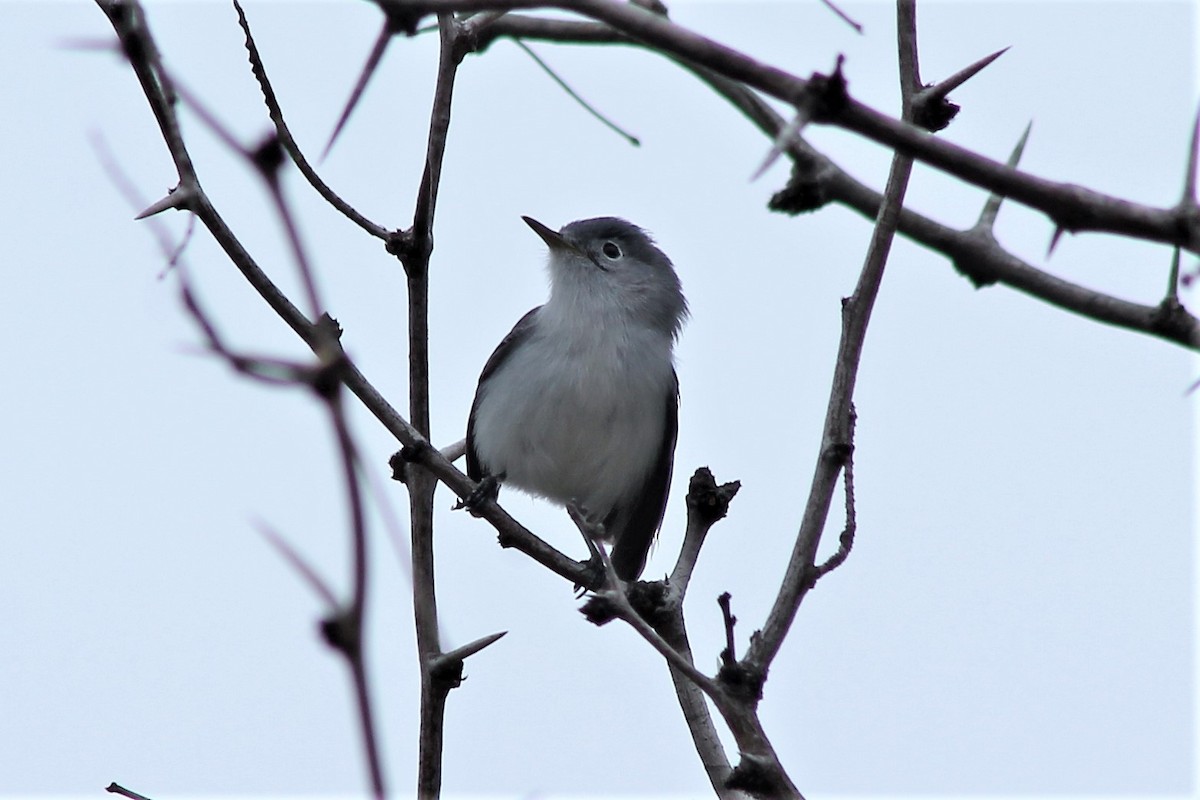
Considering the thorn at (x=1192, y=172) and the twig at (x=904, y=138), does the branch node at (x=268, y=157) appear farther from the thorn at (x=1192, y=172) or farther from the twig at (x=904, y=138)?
the thorn at (x=1192, y=172)


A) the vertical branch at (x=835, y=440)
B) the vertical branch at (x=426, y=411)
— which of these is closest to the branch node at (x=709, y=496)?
the vertical branch at (x=835, y=440)

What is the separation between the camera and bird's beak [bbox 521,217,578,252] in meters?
7.32

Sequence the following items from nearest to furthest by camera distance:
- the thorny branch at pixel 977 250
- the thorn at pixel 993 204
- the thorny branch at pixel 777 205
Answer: the thorny branch at pixel 777 205 → the thorny branch at pixel 977 250 → the thorn at pixel 993 204

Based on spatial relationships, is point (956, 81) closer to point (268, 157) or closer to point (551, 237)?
point (268, 157)

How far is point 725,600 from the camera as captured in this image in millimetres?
2611

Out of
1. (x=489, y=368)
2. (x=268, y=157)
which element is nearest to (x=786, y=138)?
(x=268, y=157)

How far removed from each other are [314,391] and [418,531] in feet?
9.42

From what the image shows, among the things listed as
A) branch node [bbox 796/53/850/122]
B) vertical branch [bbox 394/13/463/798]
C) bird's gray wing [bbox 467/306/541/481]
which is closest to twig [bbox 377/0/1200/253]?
branch node [bbox 796/53/850/122]

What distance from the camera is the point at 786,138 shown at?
5.22ft

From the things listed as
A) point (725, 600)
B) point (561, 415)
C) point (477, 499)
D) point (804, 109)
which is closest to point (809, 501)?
point (725, 600)

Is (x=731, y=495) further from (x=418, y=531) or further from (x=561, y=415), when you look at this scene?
(x=561, y=415)

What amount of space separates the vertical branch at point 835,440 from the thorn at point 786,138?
1226mm

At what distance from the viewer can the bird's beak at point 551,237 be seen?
7.32 meters

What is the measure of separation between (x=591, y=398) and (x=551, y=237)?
51.3 inches
